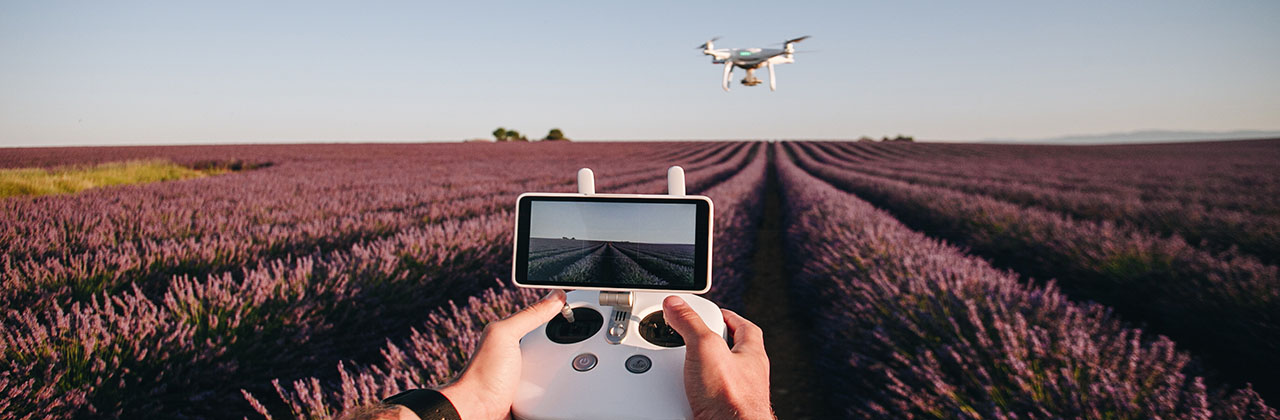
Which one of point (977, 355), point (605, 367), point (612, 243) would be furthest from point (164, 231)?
point (977, 355)

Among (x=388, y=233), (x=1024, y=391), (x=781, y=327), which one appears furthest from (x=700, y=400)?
(x=388, y=233)

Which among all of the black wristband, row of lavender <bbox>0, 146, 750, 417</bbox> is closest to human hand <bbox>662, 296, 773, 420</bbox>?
the black wristband

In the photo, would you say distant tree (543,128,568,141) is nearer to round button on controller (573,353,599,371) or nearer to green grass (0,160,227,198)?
green grass (0,160,227,198)

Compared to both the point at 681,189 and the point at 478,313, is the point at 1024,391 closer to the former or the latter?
the point at 681,189

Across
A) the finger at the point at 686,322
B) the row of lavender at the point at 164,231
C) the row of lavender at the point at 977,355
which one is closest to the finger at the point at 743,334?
the finger at the point at 686,322

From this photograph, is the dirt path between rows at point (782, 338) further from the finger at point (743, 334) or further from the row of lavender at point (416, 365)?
the finger at point (743, 334)

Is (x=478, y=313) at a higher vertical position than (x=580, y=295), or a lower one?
lower
